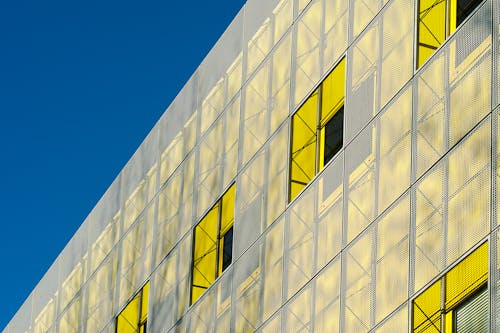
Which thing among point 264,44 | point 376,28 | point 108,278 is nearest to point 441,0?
point 376,28

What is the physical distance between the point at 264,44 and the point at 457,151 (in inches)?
477

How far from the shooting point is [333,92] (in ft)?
105

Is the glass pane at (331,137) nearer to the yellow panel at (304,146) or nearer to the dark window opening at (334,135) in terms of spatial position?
the dark window opening at (334,135)

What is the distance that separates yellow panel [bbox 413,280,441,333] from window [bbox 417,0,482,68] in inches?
192

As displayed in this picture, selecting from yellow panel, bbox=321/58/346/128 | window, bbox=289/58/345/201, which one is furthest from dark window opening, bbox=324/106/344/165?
yellow panel, bbox=321/58/346/128

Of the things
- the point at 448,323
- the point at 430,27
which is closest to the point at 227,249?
the point at 430,27

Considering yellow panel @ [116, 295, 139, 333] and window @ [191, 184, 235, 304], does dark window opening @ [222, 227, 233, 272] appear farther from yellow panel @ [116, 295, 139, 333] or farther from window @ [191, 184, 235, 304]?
yellow panel @ [116, 295, 139, 333]

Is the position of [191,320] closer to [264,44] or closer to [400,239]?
[264,44]

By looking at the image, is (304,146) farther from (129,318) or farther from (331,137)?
(129,318)

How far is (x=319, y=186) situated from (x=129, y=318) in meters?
13.0

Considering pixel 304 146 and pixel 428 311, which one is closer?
pixel 428 311

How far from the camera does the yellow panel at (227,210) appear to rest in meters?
36.9

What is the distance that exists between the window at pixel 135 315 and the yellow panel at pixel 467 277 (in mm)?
18074

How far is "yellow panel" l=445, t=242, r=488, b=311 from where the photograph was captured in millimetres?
24188
